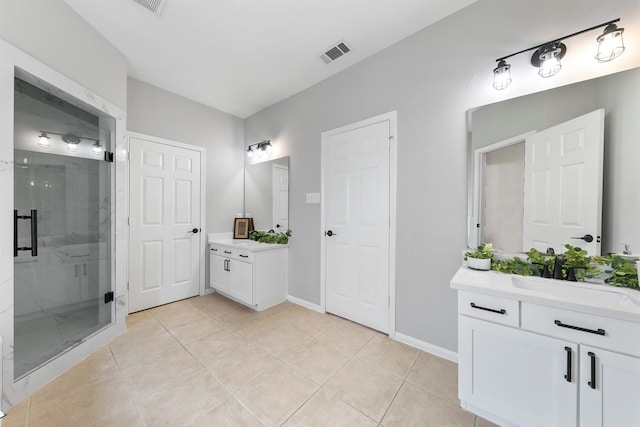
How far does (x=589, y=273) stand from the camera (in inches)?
54.6

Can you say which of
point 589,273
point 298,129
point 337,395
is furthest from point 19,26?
point 589,273

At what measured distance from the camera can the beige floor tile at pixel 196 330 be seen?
7.39ft

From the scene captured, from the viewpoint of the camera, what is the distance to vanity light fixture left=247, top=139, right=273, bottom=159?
3439mm

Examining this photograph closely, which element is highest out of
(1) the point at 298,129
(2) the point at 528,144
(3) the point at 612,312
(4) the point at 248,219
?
(1) the point at 298,129

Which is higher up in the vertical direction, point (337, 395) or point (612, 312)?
point (612, 312)

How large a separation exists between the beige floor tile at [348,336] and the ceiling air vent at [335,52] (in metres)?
2.80

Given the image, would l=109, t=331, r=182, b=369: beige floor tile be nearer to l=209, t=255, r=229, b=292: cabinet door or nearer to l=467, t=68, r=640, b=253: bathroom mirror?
l=209, t=255, r=229, b=292: cabinet door

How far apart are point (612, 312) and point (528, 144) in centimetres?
109

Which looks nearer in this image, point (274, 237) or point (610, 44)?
point (610, 44)

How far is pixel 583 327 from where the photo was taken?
1.09 meters

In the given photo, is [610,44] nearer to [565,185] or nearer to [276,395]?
[565,185]

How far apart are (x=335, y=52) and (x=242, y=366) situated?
2.95 metres

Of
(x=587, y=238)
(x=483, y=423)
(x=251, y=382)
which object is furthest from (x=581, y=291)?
(x=251, y=382)

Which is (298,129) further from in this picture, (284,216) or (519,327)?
(519,327)
